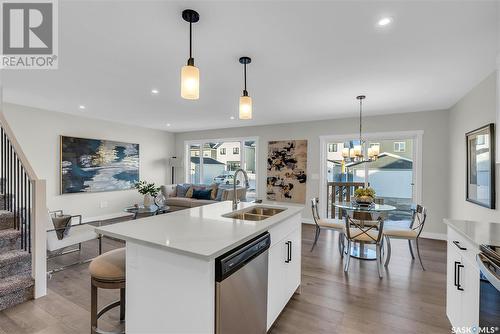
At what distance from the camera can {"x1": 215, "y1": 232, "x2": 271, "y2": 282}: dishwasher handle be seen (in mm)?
1212

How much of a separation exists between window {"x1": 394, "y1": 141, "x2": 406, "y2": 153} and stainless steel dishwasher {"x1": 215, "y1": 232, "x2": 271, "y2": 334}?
14.2 ft

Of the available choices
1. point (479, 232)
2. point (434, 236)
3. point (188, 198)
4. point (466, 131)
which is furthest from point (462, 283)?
point (188, 198)

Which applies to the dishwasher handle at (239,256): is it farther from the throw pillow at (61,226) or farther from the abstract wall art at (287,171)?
the abstract wall art at (287,171)

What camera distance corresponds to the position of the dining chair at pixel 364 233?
281cm

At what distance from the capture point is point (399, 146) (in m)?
4.76

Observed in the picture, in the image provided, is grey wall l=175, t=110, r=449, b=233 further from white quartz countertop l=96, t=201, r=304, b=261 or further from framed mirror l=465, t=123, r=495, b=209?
white quartz countertop l=96, t=201, r=304, b=261

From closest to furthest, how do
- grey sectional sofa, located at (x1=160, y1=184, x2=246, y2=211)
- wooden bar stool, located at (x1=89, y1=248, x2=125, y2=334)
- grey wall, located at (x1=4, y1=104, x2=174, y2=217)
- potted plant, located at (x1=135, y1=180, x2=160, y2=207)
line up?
Result: wooden bar stool, located at (x1=89, y1=248, x2=125, y2=334) → grey wall, located at (x1=4, y1=104, x2=174, y2=217) → potted plant, located at (x1=135, y1=180, x2=160, y2=207) → grey sectional sofa, located at (x1=160, y1=184, x2=246, y2=211)

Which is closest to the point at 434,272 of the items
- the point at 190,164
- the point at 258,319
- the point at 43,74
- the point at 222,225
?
the point at 258,319

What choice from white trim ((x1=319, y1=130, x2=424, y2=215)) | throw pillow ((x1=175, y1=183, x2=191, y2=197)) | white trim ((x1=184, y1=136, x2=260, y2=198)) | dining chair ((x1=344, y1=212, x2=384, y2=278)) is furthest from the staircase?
white trim ((x1=319, y1=130, x2=424, y2=215))

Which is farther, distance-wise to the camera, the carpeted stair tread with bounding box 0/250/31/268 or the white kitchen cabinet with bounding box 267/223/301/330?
the carpeted stair tread with bounding box 0/250/31/268

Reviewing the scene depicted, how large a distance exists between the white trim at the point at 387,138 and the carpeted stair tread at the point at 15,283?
4.93 m

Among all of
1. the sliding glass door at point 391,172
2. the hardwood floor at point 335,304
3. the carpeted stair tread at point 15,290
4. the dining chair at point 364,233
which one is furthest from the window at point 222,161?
the carpeted stair tread at point 15,290

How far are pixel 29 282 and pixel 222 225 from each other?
2189 mm

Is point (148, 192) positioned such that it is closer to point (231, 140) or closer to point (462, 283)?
point (231, 140)
